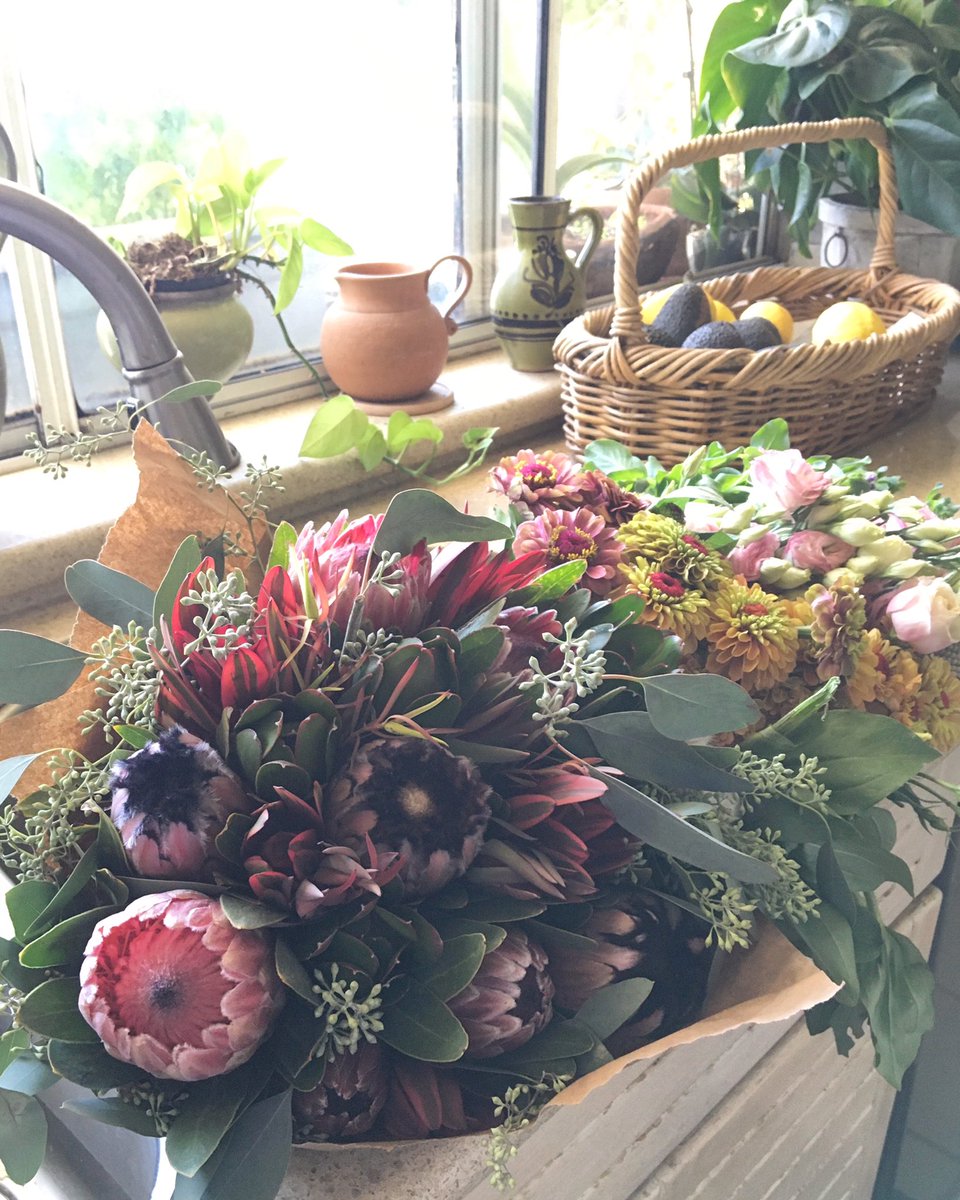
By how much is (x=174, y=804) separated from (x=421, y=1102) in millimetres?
119

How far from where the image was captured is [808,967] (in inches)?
15.1

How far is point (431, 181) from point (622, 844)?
46.2 inches

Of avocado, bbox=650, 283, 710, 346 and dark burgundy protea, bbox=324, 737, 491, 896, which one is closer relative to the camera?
dark burgundy protea, bbox=324, 737, 491, 896

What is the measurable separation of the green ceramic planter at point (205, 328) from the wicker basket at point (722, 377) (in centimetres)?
33

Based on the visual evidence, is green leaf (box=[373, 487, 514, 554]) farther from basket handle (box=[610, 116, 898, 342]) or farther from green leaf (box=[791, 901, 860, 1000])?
basket handle (box=[610, 116, 898, 342])

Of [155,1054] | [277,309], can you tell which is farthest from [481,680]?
[277,309]

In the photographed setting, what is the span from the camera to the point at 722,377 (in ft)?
3.32

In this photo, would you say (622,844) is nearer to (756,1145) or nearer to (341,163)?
(756,1145)

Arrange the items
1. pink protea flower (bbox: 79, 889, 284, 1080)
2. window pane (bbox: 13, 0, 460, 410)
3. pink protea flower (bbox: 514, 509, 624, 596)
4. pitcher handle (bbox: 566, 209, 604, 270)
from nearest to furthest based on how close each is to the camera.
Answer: pink protea flower (bbox: 79, 889, 284, 1080) → pink protea flower (bbox: 514, 509, 624, 596) → window pane (bbox: 13, 0, 460, 410) → pitcher handle (bbox: 566, 209, 604, 270)

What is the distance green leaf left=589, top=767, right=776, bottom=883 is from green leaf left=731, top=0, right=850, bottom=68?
4.23ft

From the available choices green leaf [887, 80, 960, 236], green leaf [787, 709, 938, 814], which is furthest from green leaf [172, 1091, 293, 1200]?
green leaf [887, 80, 960, 236]

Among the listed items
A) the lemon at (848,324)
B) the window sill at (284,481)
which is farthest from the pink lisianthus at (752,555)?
the lemon at (848,324)

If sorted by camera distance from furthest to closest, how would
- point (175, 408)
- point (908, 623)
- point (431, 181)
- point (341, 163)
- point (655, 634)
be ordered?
point (431, 181) → point (341, 163) → point (175, 408) → point (908, 623) → point (655, 634)

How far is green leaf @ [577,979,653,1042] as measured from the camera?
35cm
